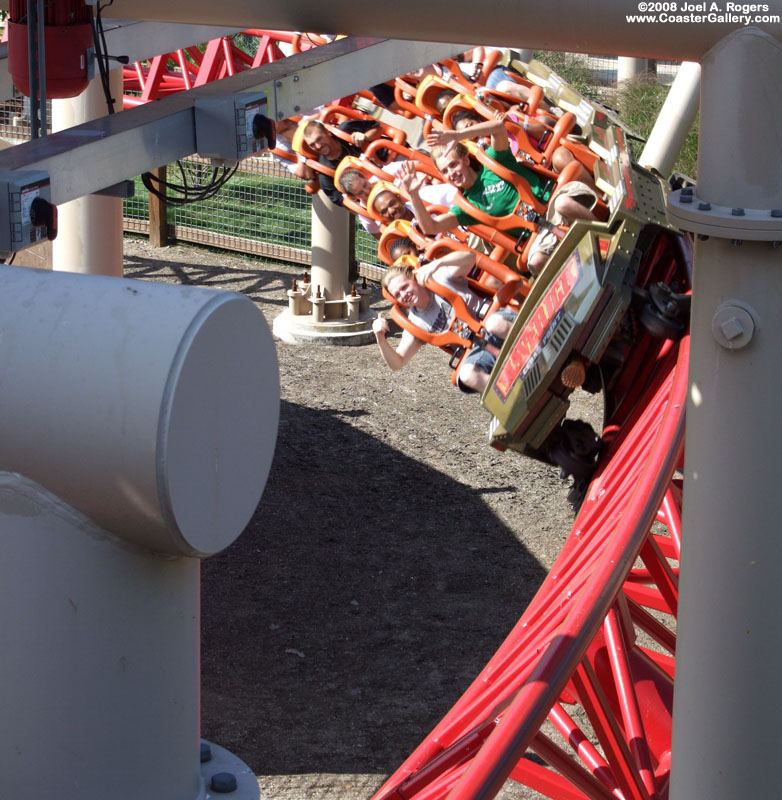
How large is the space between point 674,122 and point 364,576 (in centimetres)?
372

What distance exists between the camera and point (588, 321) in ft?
20.2

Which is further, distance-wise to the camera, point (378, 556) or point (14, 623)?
point (378, 556)

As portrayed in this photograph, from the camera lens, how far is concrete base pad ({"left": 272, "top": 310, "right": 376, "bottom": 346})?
34.2 feet

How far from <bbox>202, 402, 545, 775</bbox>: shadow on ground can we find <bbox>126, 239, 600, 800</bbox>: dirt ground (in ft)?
0.03

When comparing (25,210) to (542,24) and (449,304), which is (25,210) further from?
(449,304)

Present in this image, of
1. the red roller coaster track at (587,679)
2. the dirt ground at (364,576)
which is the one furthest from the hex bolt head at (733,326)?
the dirt ground at (364,576)

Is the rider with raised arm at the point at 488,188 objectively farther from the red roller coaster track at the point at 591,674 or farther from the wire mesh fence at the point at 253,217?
the wire mesh fence at the point at 253,217

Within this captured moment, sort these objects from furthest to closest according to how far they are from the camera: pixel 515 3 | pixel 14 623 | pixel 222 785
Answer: pixel 515 3, pixel 222 785, pixel 14 623

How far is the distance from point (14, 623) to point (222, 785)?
0.50 meters

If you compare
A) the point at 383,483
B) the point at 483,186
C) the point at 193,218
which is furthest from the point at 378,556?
the point at 193,218

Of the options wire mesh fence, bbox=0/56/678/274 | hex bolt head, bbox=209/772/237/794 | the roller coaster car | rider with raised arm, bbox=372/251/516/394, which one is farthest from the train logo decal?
wire mesh fence, bbox=0/56/678/274

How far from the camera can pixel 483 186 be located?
7203 mm

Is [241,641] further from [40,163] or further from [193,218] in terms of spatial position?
[193,218]

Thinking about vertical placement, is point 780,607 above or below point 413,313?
above
